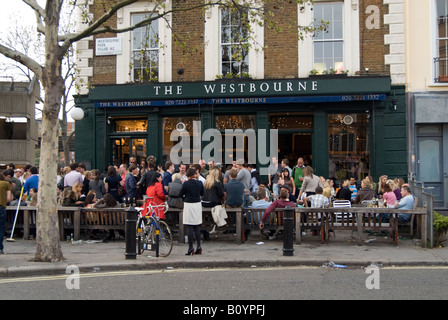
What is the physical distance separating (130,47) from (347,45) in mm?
Answer: 7627

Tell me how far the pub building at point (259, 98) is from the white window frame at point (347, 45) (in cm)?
3

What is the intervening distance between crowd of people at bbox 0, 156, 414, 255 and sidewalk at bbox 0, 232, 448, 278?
649mm

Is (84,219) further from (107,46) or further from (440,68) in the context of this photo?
(440,68)

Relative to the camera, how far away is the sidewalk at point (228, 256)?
9.06 meters

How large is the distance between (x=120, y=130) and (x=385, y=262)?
11.6 m

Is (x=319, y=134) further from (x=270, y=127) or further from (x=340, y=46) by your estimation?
(x=340, y=46)

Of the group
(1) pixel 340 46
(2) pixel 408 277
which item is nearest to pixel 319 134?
(1) pixel 340 46

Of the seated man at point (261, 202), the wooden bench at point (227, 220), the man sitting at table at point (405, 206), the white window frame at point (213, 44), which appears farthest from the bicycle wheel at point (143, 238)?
the white window frame at point (213, 44)

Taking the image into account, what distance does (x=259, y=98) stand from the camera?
1700 cm

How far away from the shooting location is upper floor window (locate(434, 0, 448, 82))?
54.1ft

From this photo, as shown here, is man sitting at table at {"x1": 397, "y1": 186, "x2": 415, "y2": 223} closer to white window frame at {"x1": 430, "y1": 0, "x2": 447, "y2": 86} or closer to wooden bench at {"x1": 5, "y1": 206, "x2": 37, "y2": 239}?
white window frame at {"x1": 430, "y1": 0, "x2": 447, "y2": 86}

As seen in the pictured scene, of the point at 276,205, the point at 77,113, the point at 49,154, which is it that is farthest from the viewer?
the point at 77,113

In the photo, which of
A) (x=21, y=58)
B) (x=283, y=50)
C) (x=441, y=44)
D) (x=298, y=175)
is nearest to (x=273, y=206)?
(x=298, y=175)

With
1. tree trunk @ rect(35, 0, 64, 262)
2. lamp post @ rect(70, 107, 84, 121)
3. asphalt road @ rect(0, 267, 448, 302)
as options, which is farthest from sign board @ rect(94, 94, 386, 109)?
asphalt road @ rect(0, 267, 448, 302)
